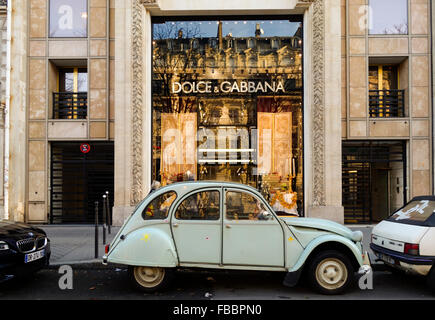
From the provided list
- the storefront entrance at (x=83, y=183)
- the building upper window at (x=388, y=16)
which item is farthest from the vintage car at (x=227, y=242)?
the building upper window at (x=388, y=16)

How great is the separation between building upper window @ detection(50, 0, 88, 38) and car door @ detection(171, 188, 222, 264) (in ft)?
33.4

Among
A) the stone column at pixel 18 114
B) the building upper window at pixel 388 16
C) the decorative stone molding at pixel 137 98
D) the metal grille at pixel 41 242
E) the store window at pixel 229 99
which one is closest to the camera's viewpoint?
the metal grille at pixel 41 242

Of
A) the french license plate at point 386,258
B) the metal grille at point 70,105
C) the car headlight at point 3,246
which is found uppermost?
the metal grille at point 70,105

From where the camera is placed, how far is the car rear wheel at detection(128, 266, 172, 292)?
17.6 ft

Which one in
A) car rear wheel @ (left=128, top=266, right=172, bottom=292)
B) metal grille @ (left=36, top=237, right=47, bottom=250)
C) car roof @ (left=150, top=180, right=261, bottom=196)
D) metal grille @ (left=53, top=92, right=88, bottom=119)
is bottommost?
car rear wheel @ (left=128, top=266, right=172, bottom=292)

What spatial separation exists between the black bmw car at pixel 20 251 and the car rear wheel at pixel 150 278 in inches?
72.8

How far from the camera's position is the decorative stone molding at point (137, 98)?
1157 cm

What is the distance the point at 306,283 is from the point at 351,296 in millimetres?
800

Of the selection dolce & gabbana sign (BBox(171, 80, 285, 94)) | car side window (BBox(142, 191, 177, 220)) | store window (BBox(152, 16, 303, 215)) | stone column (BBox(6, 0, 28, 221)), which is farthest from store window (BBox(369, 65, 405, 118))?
stone column (BBox(6, 0, 28, 221))

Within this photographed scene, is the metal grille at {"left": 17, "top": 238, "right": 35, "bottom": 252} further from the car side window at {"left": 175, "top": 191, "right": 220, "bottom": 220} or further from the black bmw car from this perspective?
the car side window at {"left": 175, "top": 191, "right": 220, "bottom": 220}

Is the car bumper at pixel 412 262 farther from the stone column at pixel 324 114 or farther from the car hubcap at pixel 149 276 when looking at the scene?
the stone column at pixel 324 114

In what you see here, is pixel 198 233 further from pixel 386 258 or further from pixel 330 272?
pixel 386 258

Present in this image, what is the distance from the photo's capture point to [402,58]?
12406mm
